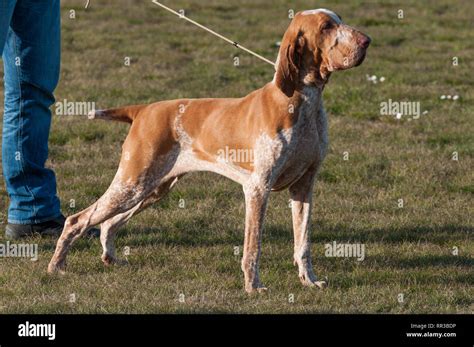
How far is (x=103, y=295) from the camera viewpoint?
6.61m

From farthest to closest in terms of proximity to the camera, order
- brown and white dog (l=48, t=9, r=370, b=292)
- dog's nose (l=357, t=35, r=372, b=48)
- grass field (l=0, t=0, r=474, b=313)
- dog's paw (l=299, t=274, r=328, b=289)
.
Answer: dog's paw (l=299, t=274, r=328, b=289)
grass field (l=0, t=0, r=474, b=313)
brown and white dog (l=48, t=9, r=370, b=292)
dog's nose (l=357, t=35, r=372, b=48)

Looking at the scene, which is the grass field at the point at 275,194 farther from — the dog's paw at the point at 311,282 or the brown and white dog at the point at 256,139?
the brown and white dog at the point at 256,139

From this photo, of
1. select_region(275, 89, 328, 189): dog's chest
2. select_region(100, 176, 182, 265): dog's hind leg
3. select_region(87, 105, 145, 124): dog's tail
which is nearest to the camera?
select_region(275, 89, 328, 189): dog's chest

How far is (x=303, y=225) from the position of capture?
689 centimetres

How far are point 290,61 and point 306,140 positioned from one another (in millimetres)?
509

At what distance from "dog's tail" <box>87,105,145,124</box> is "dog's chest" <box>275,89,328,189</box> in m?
1.11

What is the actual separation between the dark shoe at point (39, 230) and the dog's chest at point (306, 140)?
6.95 ft

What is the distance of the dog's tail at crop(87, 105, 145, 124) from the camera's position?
22.9 ft

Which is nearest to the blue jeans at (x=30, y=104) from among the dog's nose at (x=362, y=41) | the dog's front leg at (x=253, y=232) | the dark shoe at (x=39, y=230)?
the dark shoe at (x=39, y=230)

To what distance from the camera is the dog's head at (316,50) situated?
611cm

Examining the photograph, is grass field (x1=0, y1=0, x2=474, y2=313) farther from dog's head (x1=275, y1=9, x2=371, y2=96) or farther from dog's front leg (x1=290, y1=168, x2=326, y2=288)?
dog's head (x1=275, y1=9, x2=371, y2=96)

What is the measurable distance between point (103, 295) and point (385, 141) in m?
5.16

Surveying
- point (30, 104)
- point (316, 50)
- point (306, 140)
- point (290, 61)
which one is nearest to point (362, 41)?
point (316, 50)

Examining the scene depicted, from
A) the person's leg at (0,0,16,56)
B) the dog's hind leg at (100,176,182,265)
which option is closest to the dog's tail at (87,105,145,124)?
the dog's hind leg at (100,176,182,265)
